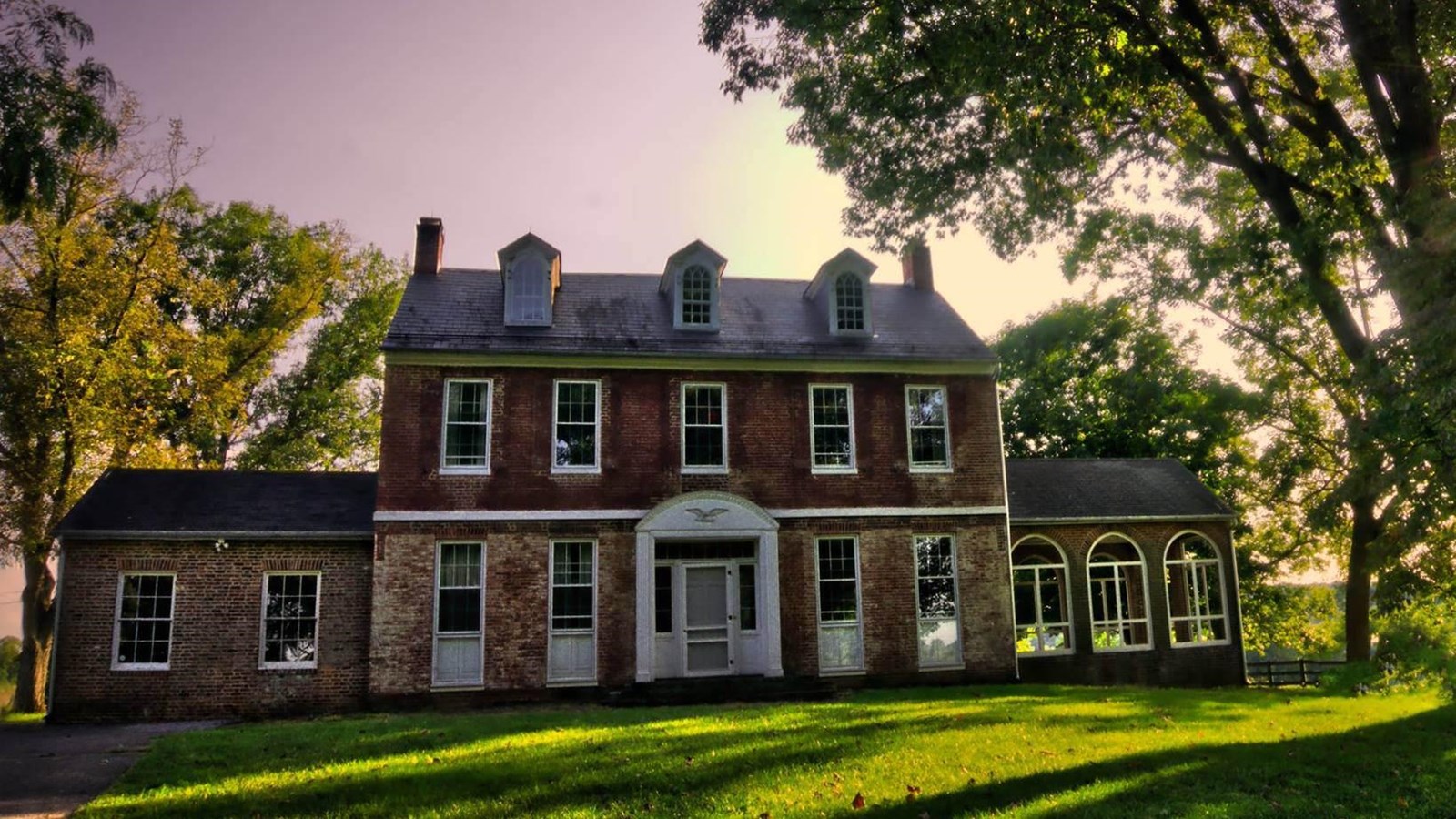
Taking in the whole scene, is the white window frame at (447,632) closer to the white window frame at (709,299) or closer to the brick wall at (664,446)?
the brick wall at (664,446)

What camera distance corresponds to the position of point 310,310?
32.3 meters

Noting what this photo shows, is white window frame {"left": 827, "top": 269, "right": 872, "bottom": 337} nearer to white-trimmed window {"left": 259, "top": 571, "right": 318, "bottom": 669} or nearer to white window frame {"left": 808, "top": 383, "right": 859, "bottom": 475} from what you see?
white window frame {"left": 808, "top": 383, "right": 859, "bottom": 475}

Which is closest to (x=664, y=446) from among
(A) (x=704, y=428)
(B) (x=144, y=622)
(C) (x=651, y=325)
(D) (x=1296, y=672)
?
(A) (x=704, y=428)

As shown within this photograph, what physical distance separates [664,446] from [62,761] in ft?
35.9

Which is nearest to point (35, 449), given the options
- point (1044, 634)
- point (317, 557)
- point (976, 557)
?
point (317, 557)

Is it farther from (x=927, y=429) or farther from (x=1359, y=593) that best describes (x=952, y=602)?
(x=1359, y=593)

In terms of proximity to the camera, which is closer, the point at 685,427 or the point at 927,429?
the point at 685,427

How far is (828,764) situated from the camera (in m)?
10.5

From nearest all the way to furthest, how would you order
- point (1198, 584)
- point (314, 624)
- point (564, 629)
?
point (314, 624), point (564, 629), point (1198, 584)

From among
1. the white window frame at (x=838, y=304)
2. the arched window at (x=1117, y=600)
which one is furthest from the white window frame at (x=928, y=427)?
the arched window at (x=1117, y=600)

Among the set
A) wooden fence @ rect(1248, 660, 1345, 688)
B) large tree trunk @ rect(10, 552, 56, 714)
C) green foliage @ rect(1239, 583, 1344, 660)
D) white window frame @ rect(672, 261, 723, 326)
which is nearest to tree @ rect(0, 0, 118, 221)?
white window frame @ rect(672, 261, 723, 326)

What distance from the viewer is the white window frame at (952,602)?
20.0 m

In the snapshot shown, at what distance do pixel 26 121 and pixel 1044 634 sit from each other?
66.6 ft

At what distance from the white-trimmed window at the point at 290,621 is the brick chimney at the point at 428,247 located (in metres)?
7.15
